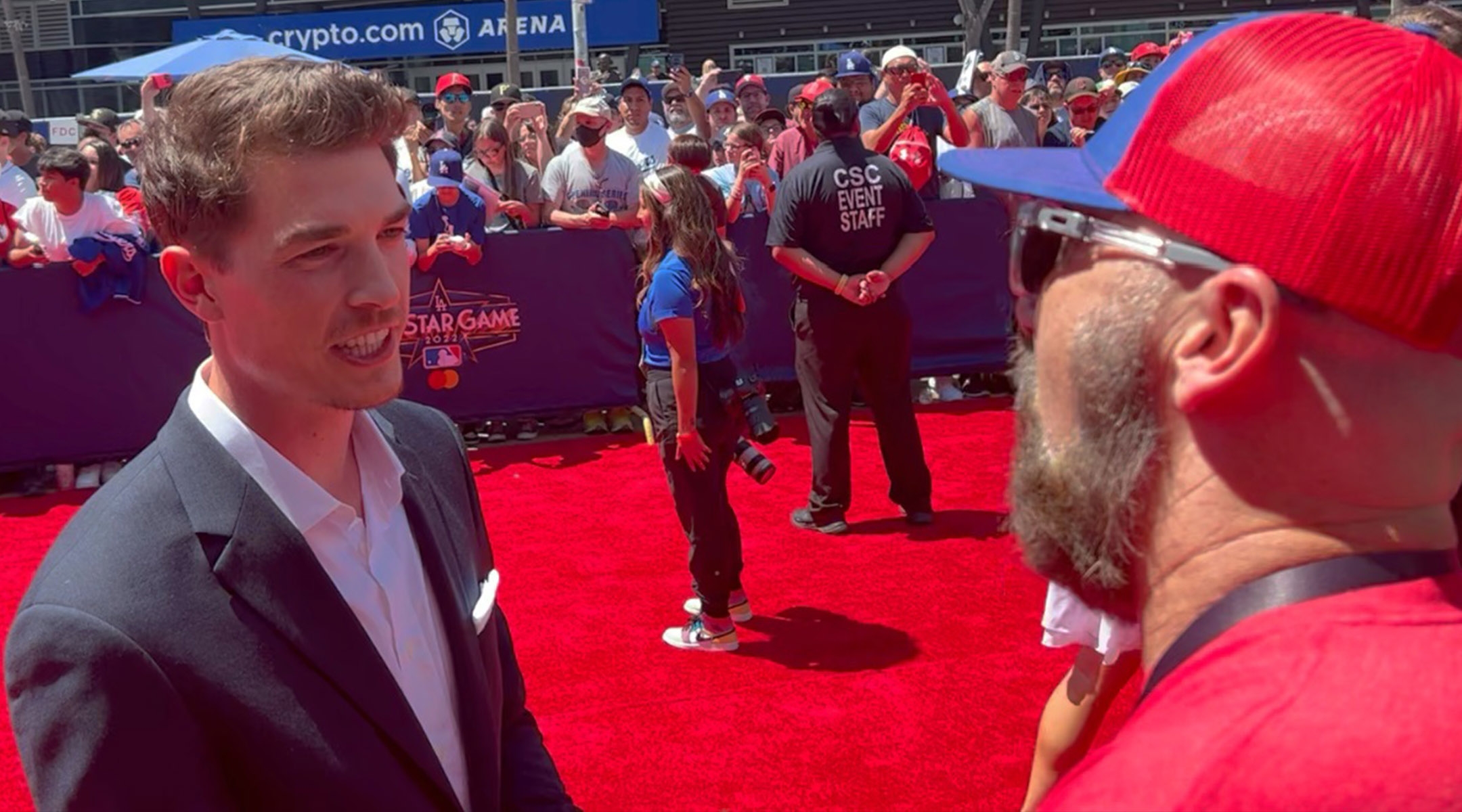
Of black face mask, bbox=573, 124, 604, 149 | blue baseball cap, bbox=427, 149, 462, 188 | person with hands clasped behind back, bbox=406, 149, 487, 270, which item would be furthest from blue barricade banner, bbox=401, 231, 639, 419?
black face mask, bbox=573, 124, 604, 149

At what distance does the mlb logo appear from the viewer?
8.84 meters

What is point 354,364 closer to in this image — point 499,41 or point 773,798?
point 773,798

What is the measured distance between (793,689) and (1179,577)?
12.4 ft

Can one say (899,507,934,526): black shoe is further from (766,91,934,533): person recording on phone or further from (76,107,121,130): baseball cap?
(76,107,121,130): baseball cap

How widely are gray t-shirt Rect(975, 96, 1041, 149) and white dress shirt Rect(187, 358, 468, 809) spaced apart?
28.2ft

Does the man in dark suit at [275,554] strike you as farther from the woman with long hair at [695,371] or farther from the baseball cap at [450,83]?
the baseball cap at [450,83]

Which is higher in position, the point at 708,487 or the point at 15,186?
the point at 15,186

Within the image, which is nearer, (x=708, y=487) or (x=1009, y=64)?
(x=708, y=487)

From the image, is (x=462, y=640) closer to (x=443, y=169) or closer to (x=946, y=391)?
(x=443, y=169)

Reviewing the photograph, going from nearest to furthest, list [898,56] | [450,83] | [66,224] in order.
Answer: [66,224]
[898,56]
[450,83]

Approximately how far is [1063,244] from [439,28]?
36.1 meters

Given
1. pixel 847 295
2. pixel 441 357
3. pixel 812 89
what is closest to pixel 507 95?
pixel 812 89

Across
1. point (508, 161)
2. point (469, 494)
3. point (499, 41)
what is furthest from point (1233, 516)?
point (499, 41)

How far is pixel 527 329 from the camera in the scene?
358 inches
